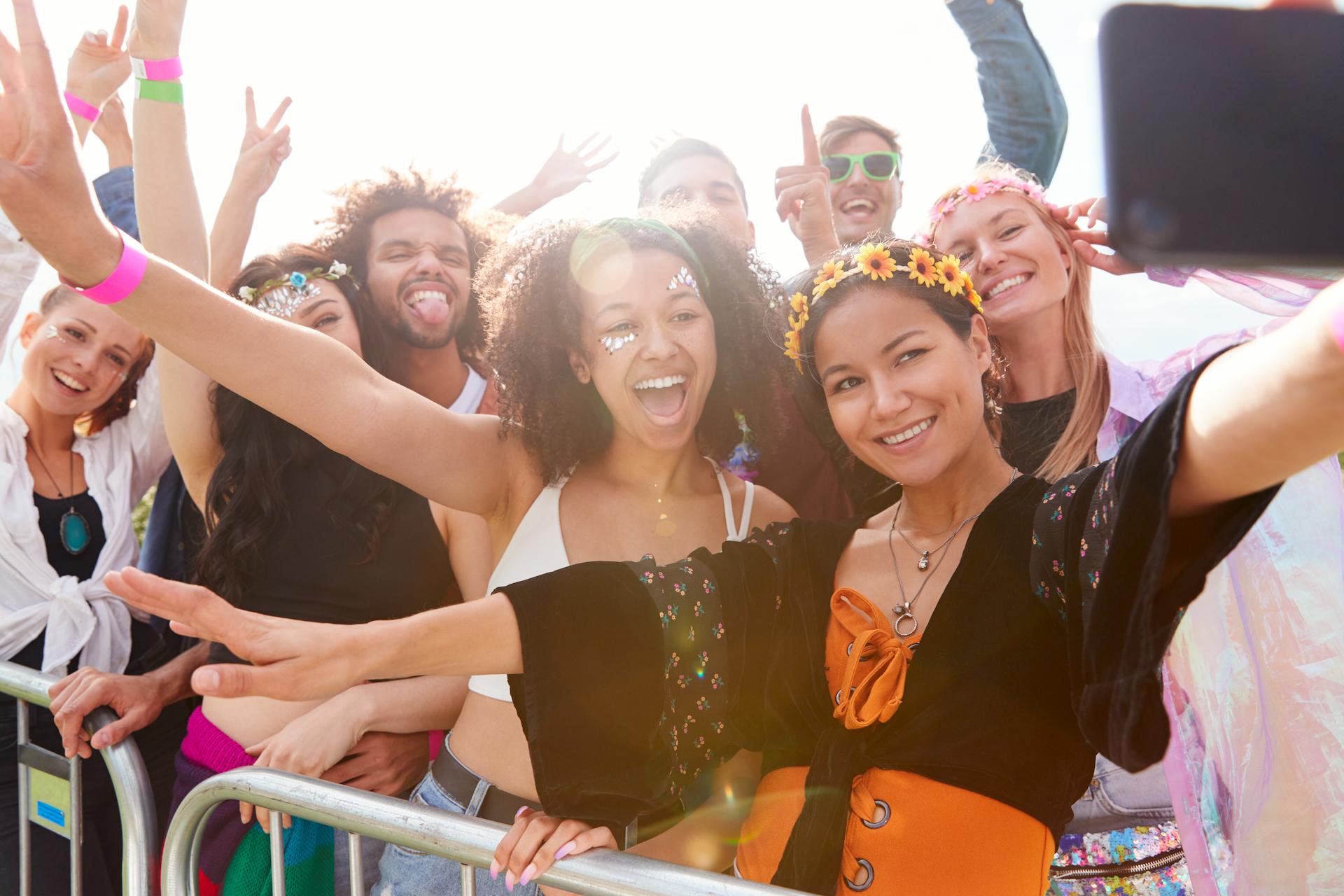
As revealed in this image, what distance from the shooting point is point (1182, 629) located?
6.25 feet

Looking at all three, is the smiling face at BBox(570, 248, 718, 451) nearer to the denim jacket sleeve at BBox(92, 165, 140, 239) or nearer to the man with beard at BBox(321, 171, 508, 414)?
the man with beard at BBox(321, 171, 508, 414)

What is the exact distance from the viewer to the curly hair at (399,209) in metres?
3.31

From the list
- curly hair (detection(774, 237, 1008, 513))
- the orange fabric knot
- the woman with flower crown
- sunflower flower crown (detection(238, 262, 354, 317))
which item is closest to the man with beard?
sunflower flower crown (detection(238, 262, 354, 317))

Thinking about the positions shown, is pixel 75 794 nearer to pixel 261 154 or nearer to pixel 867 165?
pixel 261 154

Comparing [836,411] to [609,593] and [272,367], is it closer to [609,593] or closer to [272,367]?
→ [609,593]

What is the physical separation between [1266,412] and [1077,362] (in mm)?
1597

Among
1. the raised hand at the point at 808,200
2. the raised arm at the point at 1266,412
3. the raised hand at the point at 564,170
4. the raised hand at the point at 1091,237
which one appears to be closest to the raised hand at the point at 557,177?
the raised hand at the point at 564,170

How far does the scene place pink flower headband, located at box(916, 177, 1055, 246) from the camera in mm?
2602

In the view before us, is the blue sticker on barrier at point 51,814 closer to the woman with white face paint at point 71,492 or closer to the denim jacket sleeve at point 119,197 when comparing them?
the woman with white face paint at point 71,492

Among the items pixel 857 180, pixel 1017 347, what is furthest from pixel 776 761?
pixel 857 180

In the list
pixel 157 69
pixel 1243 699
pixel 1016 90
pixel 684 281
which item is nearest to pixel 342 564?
pixel 684 281

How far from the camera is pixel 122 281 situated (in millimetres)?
1610

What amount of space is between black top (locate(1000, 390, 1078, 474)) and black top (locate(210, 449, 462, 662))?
1.56m

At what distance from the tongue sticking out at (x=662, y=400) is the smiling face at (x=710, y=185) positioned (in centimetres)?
134
